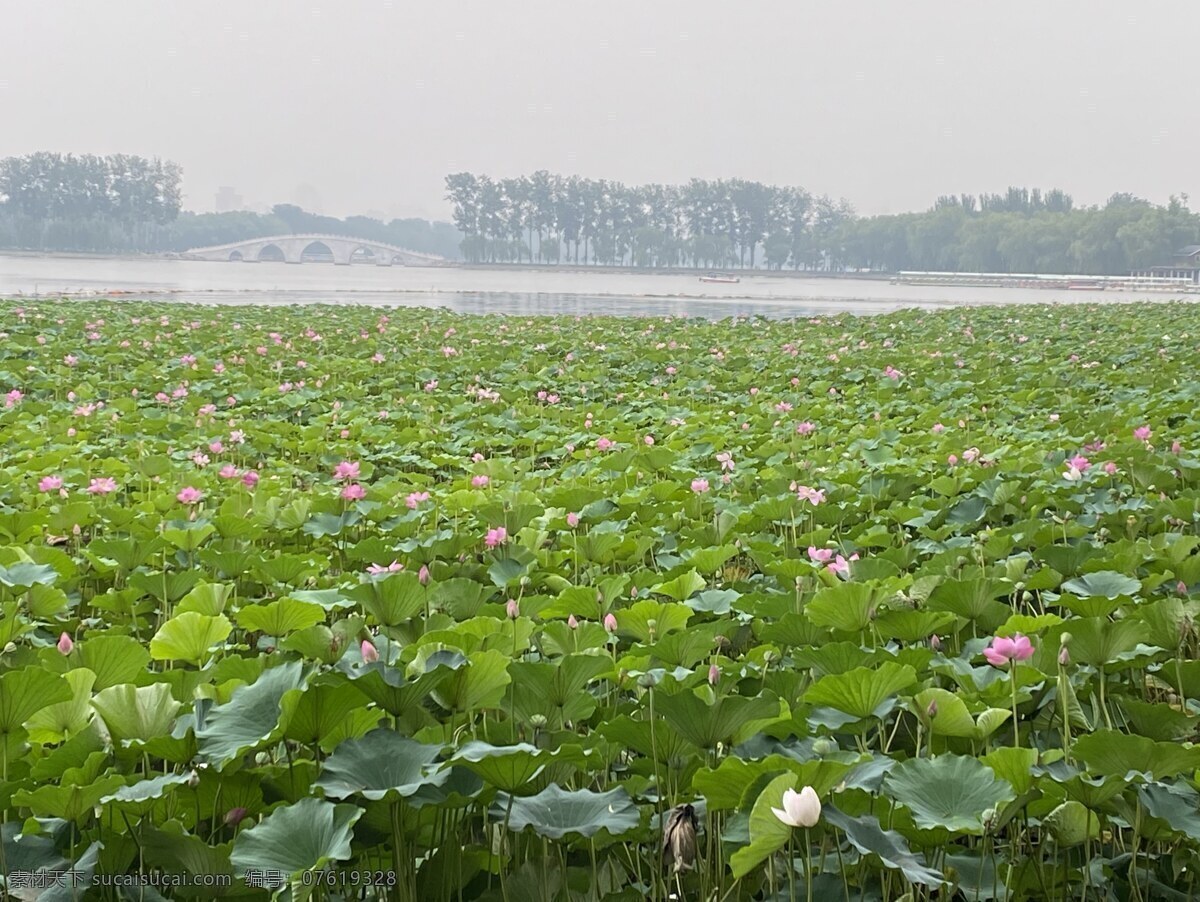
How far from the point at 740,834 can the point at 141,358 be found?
690 centimetres

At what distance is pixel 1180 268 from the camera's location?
56344 mm

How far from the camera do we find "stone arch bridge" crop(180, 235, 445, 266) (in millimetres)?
66812

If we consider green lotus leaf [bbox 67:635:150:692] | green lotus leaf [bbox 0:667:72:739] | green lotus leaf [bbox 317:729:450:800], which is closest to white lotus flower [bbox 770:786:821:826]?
green lotus leaf [bbox 317:729:450:800]

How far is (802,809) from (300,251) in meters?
73.0

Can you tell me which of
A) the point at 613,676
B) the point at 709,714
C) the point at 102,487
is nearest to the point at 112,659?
the point at 613,676

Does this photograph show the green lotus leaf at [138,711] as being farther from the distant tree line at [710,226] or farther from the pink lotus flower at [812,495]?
the distant tree line at [710,226]

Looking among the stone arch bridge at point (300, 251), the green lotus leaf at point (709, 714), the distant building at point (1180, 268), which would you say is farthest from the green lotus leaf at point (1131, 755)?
the stone arch bridge at point (300, 251)

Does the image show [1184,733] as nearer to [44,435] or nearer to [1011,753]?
[1011,753]

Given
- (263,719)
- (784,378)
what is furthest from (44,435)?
(784,378)

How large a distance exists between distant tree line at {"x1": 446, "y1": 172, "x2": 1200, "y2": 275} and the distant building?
280 inches

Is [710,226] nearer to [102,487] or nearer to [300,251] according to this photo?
[300,251]

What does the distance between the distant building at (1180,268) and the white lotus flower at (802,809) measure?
6204 centimetres

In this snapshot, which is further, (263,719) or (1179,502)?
(1179,502)

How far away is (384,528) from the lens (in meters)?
2.57
